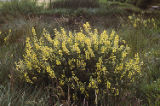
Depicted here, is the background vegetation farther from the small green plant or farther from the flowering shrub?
the flowering shrub

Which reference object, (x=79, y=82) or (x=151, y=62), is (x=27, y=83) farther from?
(x=151, y=62)

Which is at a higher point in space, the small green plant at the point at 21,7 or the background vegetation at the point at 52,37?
the small green plant at the point at 21,7

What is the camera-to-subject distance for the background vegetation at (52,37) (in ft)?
8.78

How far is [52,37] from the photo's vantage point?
17.6 feet

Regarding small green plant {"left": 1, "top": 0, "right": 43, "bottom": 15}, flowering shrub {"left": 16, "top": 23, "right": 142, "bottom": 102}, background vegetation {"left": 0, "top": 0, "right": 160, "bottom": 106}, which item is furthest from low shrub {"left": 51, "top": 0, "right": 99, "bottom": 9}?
flowering shrub {"left": 16, "top": 23, "right": 142, "bottom": 102}

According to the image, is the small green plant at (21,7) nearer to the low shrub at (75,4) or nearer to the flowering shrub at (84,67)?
the low shrub at (75,4)

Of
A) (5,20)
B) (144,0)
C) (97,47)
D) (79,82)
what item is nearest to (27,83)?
(79,82)

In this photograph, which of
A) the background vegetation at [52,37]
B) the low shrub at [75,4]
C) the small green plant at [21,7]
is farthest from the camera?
the low shrub at [75,4]

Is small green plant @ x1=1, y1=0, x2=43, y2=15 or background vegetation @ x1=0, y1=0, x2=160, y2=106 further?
small green plant @ x1=1, y1=0, x2=43, y2=15

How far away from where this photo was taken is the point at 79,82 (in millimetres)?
2697

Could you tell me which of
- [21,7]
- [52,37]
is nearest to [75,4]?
[21,7]

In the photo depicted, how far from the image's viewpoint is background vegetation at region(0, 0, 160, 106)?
2.68 meters

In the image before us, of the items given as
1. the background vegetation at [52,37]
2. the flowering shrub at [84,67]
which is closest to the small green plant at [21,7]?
the background vegetation at [52,37]

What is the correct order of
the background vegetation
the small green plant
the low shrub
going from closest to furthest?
the background vegetation < the small green plant < the low shrub
